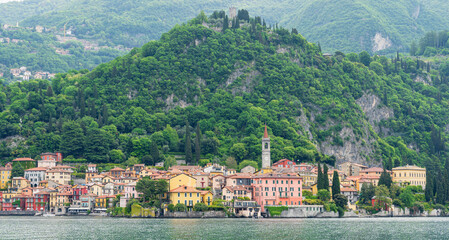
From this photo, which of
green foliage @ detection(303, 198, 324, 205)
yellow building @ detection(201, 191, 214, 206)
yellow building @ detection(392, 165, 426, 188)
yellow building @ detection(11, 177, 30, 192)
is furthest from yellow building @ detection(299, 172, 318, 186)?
yellow building @ detection(11, 177, 30, 192)

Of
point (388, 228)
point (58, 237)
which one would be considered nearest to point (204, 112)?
point (388, 228)

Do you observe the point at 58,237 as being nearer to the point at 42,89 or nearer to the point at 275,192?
the point at 275,192

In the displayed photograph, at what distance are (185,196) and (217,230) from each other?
2836 cm

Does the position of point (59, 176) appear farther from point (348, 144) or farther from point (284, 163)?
point (348, 144)

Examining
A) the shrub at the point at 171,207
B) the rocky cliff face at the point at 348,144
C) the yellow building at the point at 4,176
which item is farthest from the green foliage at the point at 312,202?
the yellow building at the point at 4,176

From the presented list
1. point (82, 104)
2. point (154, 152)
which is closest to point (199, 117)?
point (154, 152)

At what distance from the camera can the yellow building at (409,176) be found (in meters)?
145

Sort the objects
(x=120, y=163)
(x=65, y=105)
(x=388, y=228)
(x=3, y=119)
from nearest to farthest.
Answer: (x=388, y=228) → (x=120, y=163) → (x=3, y=119) → (x=65, y=105)

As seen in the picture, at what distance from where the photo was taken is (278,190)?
12044cm

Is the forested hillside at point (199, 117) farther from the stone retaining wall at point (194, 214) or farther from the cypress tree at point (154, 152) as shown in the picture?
the stone retaining wall at point (194, 214)

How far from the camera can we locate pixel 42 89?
186m

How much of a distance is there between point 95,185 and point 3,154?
32.6 metres

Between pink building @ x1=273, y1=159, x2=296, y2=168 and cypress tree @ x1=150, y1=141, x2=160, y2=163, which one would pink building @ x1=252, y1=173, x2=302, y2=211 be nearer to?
pink building @ x1=273, y1=159, x2=296, y2=168

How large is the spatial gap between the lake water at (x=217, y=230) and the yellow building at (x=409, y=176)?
1501 inches
